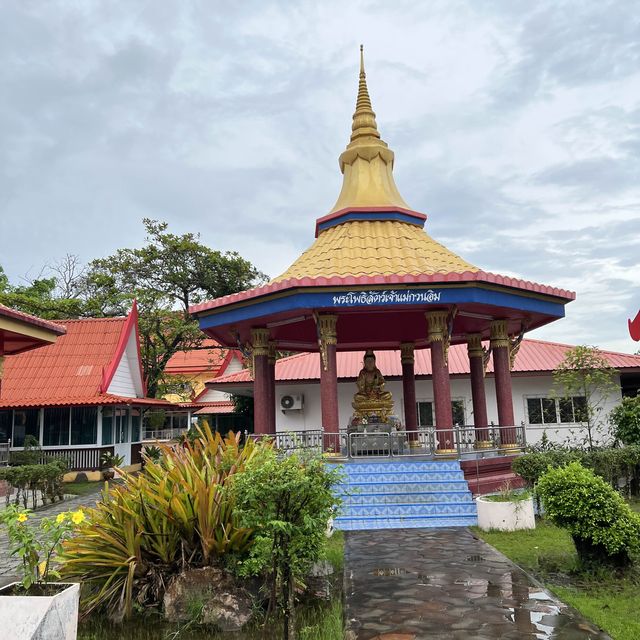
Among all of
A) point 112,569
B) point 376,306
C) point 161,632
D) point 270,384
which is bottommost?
point 161,632

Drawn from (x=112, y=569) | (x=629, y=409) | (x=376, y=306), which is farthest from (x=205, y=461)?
(x=629, y=409)

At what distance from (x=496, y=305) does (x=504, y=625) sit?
8647 millimetres

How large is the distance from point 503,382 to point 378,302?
4.25 metres

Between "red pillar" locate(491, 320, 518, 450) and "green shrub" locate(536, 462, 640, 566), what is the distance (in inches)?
243

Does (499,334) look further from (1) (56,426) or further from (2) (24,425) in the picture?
(2) (24,425)

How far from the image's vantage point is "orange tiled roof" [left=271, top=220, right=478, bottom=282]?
13.8 metres

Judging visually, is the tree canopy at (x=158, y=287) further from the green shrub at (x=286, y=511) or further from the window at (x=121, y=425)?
the green shrub at (x=286, y=511)

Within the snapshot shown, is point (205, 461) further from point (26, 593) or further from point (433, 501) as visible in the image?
point (433, 501)

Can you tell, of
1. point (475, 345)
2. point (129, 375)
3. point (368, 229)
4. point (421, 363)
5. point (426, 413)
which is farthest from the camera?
point (129, 375)

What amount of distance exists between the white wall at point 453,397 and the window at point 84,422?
7.22 m

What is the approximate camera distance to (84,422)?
23.4 metres

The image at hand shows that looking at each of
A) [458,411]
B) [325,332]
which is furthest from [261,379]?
[458,411]

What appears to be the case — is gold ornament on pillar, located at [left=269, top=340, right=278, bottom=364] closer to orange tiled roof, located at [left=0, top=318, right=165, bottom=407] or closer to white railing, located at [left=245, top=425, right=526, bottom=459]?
white railing, located at [left=245, top=425, right=526, bottom=459]

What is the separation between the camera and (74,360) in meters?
24.8
